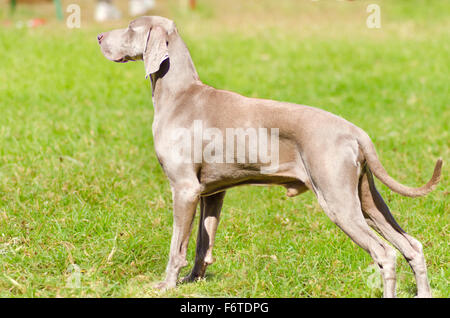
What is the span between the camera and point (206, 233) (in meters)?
3.68

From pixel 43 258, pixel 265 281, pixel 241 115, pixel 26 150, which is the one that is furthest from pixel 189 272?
pixel 26 150

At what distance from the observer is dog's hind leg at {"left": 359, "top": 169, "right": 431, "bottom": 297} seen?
330cm

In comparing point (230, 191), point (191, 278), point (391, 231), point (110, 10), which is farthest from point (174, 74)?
point (110, 10)

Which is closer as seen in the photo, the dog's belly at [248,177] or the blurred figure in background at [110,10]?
the dog's belly at [248,177]

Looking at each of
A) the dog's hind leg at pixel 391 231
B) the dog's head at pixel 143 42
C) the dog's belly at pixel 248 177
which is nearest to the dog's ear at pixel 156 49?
the dog's head at pixel 143 42

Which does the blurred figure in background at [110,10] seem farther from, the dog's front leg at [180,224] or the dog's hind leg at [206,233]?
the dog's front leg at [180,224]

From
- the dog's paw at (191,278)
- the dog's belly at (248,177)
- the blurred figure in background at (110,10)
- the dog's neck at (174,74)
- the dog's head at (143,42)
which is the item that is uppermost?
the blurred figure in background at (110,10)

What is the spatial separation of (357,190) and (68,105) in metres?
4.71

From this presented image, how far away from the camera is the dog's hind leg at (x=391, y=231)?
3.30m

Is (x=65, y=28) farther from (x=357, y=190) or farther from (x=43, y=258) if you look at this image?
(x=357, y=190)

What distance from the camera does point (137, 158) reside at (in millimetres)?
5711

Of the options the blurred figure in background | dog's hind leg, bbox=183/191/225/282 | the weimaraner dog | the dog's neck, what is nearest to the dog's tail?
the weimaraner dog

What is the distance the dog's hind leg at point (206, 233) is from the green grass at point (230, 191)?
4.1 inches

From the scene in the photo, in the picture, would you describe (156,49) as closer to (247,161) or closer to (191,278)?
(247,161)
